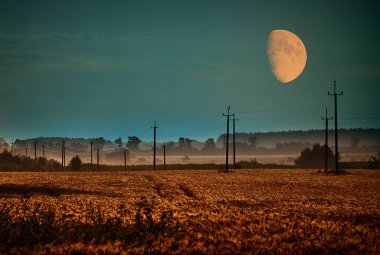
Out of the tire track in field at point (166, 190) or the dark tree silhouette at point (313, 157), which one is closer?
the tire track in field at point (166, 190)

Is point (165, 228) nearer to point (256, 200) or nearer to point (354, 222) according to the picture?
point (354, 222)

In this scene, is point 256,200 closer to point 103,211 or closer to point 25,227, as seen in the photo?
point 103,211

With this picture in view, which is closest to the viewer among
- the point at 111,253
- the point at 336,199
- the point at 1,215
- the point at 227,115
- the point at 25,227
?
the point at 111,253

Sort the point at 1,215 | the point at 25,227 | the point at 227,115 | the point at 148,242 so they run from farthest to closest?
the point at 227,115 → the point at 1,215 → the point at 25,227 → the point at 148,242

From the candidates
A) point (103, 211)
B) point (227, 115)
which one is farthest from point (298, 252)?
point (227, 115)

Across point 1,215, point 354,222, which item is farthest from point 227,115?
point 1,215

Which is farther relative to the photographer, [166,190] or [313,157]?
[313,157]

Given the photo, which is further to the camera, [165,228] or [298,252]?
[165,228]

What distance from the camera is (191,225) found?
17.4 metres

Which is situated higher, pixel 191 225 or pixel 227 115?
pixel 227 115

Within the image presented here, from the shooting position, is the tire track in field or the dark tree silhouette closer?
the tire track in field

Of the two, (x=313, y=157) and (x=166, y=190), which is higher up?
(x=166, y=190)

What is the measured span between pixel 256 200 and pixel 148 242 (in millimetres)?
19466

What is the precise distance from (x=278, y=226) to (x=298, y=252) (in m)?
4.06
